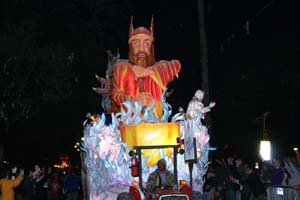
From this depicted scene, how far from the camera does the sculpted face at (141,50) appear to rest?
73.1 feet

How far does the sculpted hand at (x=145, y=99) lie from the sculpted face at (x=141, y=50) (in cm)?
120

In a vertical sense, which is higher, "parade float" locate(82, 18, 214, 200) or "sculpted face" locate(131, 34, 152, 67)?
"sculpted face" locate(131, 34, 152, 67)

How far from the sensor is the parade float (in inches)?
790

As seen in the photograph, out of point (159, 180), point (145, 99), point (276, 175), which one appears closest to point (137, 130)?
point (145, 99)

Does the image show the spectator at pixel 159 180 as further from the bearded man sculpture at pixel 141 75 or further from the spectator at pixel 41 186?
the spectator at pixel 41 186

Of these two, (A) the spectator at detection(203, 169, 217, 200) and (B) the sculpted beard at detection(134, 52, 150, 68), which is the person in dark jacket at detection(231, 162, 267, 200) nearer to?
(A) the spectator at detection(203, 169, 217, 200)

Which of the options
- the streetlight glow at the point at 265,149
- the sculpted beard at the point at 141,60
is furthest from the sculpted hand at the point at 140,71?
the streetlight glow at the point at 265,149

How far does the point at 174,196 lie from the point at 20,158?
28.7 metres

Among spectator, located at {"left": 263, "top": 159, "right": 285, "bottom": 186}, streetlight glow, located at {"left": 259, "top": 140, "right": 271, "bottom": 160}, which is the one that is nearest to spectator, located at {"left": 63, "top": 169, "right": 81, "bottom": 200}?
streetlight glow, located at {"left": 259, "top": 140, "right": 271, "bottom": 160}

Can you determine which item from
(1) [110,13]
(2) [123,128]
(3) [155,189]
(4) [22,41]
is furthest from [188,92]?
(3) [155,189]

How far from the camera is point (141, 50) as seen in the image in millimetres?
22297

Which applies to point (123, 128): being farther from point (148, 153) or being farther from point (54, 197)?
point (54, 197)

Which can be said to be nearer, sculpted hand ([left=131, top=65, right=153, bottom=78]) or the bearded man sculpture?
the bearded man sculpture

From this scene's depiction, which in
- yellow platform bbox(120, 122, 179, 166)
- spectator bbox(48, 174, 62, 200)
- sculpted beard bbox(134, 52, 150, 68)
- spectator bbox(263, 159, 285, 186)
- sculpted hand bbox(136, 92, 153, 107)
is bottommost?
spectator bbox(48, 174, 62, 200)
